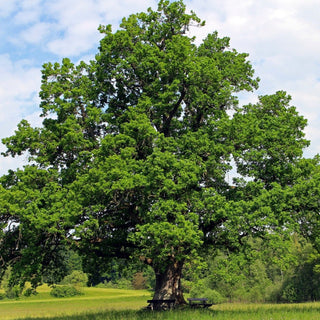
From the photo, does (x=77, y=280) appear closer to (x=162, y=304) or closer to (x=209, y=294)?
(x=209, y=294)

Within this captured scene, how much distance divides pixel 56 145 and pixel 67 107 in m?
2.58

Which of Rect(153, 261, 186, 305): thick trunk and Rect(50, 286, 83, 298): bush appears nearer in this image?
Rect(153, 261, 186, 305): thick trunk

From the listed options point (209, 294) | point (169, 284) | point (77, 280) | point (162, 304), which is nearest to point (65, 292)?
point (77, 280)

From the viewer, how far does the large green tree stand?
20875 mm

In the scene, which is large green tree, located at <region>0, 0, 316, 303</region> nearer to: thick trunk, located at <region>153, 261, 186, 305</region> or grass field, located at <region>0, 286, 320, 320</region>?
thick trunk, located at <region>153, 261, 186, 305</region>

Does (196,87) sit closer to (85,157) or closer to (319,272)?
(85,157)

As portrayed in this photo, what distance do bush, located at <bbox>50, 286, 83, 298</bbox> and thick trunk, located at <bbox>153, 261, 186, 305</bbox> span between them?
58903mm

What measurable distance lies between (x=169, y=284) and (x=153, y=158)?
8869 mm

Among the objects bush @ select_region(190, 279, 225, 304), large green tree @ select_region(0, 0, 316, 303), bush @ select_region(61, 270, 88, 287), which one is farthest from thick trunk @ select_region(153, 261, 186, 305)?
bush @ select_region(61, 270, 88, 287)

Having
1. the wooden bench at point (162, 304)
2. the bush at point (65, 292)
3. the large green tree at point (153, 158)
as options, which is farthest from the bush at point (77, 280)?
the wooden bench at point (162, 304)

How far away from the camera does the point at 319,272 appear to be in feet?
178

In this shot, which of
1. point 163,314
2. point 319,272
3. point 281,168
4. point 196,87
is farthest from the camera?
point 319,272

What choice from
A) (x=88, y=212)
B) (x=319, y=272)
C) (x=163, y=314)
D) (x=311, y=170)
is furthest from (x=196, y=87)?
(x=319, y=272)

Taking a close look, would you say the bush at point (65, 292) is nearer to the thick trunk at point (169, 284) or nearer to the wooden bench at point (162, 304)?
the thick trunk at point (169, 284)
